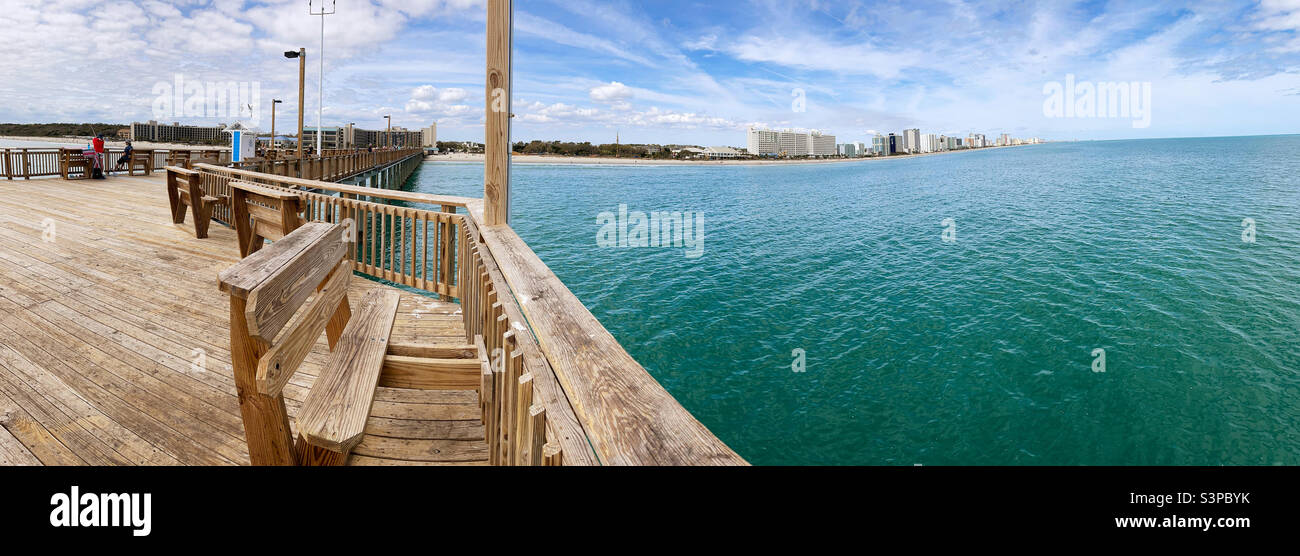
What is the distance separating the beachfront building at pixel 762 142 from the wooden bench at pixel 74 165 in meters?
135

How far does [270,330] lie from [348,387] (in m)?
0.57

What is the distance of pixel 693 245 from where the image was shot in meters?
25.3

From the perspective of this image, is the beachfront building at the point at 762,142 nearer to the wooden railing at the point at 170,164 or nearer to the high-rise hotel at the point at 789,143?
the high-rise hotel at the point at 789,143

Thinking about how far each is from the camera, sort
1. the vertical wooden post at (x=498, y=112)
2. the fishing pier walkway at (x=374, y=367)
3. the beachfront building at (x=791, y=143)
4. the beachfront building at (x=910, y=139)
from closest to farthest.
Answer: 1. the fishing pier walkway at (x=374, y=367)
2. the vertical wooden post at (x=498, y=112)
3. the beachfront building at (x=791, y=143)
4. the beachfront building at (x=910, y=139)

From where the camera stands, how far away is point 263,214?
6.21 metres

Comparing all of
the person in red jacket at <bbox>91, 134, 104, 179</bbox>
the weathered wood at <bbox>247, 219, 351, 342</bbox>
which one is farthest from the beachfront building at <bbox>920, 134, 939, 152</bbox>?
the weathered wood at <bbox>247, 219, 351, 342</bbox>

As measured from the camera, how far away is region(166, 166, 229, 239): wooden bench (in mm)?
9297

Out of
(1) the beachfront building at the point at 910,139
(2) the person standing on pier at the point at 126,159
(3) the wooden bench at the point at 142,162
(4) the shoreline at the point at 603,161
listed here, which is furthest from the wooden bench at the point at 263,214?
(1) the beachfront building at the point at 910,139

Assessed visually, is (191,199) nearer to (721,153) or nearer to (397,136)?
(397,136)

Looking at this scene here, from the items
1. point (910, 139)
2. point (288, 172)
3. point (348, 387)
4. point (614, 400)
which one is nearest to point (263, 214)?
point (348, 387)

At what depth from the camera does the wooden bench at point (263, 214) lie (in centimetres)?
558

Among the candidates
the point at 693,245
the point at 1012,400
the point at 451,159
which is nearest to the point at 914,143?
the point at 451,159

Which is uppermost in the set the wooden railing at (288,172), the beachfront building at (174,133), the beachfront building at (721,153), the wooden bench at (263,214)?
the beachfront building at (721,153)
